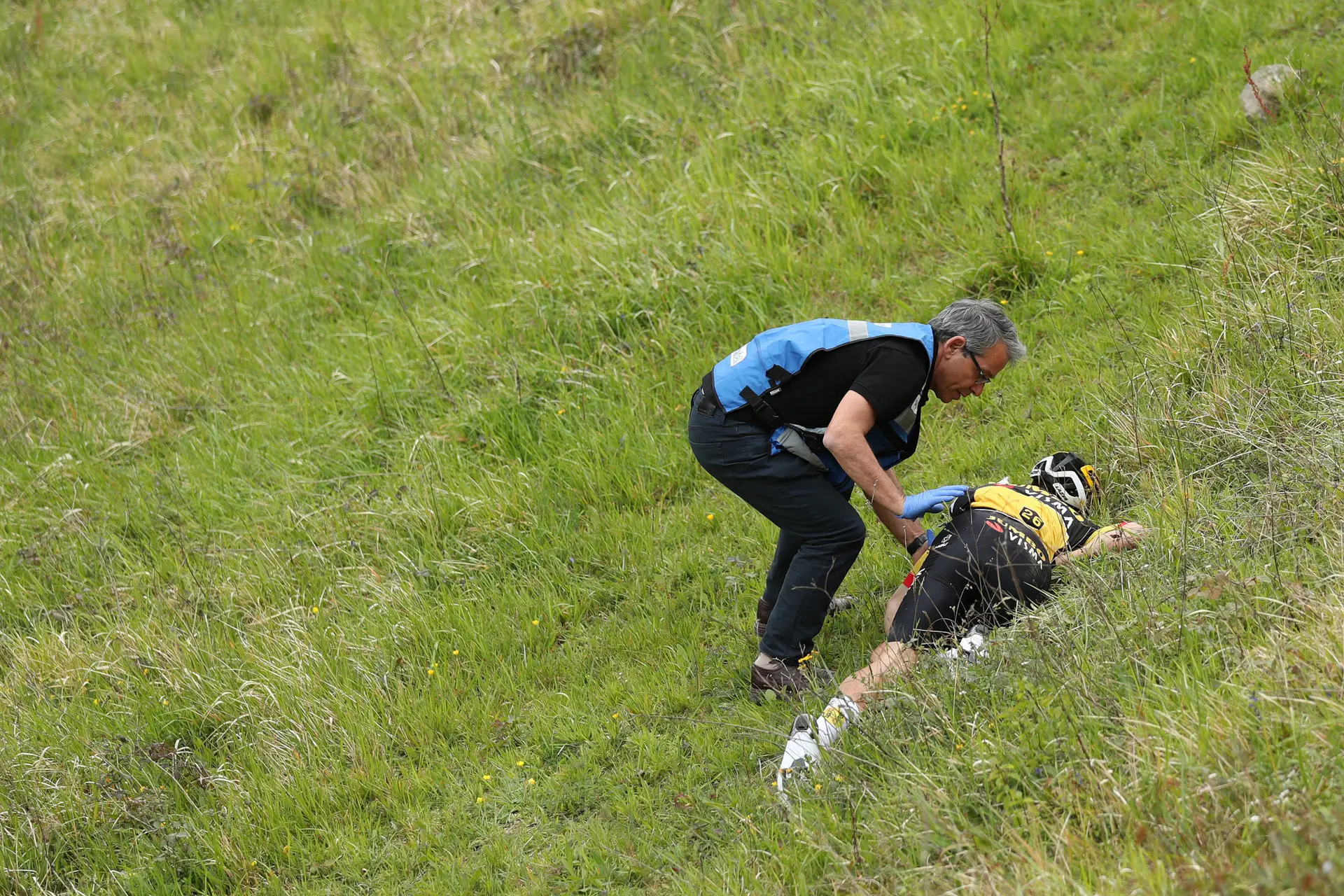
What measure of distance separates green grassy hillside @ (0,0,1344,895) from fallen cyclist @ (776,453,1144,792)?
18 cm

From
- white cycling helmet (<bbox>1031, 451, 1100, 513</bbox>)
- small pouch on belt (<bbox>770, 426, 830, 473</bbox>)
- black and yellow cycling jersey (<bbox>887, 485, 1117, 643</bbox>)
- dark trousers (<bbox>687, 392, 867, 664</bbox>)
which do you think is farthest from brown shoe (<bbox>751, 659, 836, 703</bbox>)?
white cycling helmet (<bbox>1031, 451, 1100, 513</bbox>)

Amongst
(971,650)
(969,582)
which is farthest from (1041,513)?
(971,650)

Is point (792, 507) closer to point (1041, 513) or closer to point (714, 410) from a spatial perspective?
point (714, 410)

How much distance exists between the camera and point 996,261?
6797mm

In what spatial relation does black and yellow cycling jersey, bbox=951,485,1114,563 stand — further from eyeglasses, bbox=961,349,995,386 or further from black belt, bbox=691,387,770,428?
black belt, bbox=691,387,770,428

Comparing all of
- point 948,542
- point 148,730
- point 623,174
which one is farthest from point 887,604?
point 623,174

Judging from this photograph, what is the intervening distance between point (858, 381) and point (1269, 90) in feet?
14.6

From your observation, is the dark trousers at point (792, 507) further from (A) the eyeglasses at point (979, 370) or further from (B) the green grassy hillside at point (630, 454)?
(A) the eyeglasses at point (979, 370)

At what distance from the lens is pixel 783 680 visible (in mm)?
4750

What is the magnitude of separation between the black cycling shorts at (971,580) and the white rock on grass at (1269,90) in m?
3.91

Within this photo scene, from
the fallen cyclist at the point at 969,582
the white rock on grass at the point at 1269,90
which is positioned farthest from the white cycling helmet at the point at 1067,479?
the white rock on grass at the point at 1269,90

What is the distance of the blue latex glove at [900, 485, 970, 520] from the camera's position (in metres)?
4.56

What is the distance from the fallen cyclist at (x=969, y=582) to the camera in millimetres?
4117

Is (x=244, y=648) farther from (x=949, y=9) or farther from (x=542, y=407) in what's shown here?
(x=949, y=9)
